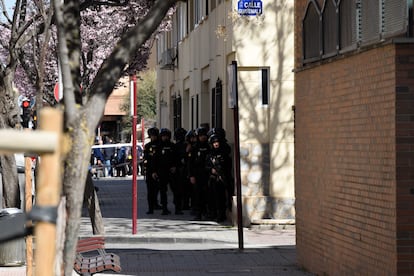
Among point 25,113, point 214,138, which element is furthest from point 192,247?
point 25,113

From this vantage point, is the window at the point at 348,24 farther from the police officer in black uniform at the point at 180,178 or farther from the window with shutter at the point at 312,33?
the police officer in black uniform at the point at 180,178

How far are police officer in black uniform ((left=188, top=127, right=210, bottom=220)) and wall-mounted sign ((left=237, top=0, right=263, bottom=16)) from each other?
3.02 m

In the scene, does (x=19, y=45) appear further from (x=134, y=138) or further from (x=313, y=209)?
(x=313, y=209)

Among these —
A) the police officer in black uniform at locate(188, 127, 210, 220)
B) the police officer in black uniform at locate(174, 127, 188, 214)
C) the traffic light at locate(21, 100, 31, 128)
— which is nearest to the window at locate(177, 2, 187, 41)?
the traffic light at locate(21, 100, 31, 128)

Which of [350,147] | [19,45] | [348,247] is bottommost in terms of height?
[348,247]

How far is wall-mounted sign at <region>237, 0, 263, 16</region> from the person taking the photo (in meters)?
19.7

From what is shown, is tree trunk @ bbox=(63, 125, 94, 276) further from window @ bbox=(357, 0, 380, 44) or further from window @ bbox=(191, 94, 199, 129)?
window @ bbox=(191, 94, 199, 129)

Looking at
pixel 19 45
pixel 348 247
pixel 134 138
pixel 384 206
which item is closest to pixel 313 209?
pixel 348 247

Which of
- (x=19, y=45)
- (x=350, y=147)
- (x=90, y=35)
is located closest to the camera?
(x=350, y=147)

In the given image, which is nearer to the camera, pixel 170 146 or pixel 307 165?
pixel 307 165

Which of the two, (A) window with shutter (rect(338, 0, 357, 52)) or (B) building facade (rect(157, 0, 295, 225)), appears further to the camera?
(B) building facade (rect(157, 0, 295, 225))

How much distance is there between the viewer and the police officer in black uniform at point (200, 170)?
21.8 metres

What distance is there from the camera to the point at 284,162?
799 inches

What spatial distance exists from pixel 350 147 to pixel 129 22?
61.5ft
